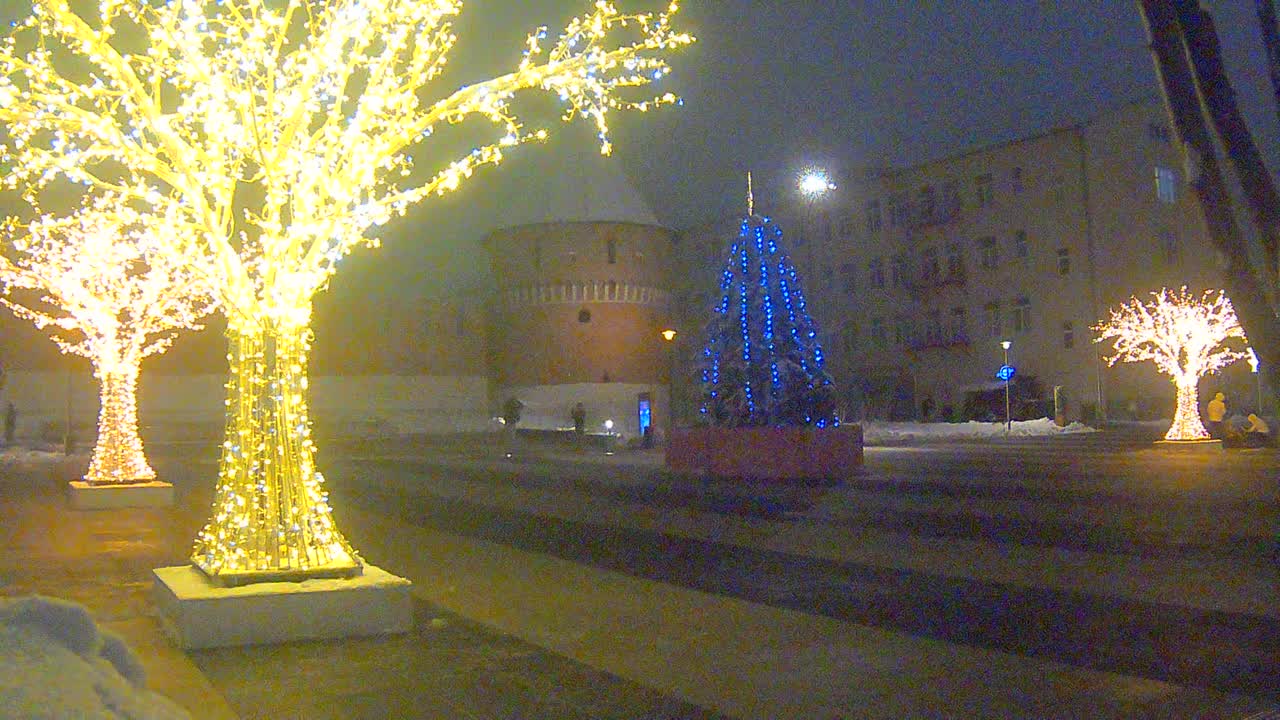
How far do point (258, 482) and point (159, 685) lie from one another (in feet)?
7.40

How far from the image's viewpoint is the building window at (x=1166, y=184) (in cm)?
4972

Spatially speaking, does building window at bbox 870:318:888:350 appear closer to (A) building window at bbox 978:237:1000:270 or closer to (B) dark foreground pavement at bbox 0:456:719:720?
(A) building window at bbox 978:237:1000:270

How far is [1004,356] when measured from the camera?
52.8 metres

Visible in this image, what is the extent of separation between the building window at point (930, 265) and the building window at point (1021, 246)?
422cm

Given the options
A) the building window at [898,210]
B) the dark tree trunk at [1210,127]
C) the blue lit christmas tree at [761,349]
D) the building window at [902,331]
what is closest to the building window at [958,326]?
the building window at [902,331]

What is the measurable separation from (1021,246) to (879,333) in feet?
29.5

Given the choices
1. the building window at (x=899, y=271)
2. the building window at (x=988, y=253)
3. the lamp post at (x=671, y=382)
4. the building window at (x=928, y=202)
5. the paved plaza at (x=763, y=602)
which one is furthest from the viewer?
the lamp post at (x=671, y=382)

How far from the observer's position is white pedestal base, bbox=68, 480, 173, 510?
58.8ft

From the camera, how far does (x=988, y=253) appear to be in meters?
53.8

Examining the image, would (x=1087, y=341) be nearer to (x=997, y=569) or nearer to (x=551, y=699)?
(x=997, y=569)

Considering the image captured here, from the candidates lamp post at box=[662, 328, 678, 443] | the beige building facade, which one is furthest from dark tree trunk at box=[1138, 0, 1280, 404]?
lamp post at box=[662, 328, 678, 443]

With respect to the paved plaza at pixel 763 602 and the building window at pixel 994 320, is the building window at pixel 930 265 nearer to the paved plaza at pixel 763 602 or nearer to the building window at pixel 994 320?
the building window at pixel 994 320

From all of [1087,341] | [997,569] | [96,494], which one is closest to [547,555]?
[997,569]

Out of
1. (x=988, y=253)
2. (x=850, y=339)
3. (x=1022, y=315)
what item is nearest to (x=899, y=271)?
(x=850, y=339)
